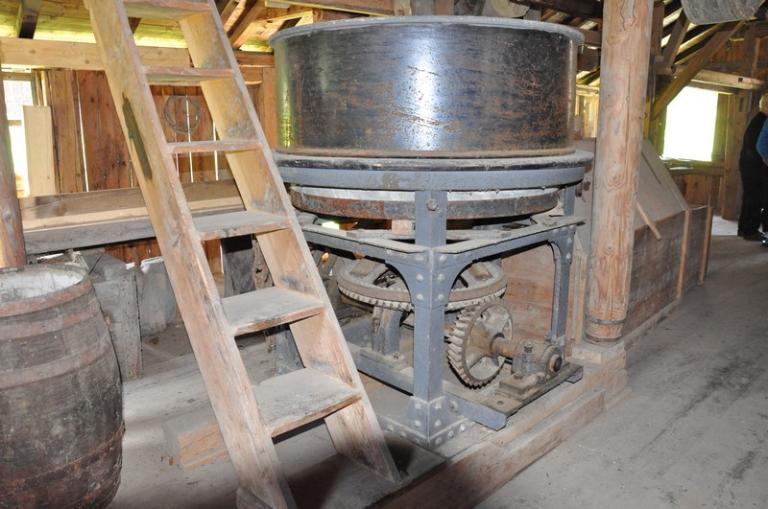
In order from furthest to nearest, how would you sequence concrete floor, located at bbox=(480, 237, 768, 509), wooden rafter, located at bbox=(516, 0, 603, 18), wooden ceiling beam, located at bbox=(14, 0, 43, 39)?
wooden rafter, located at bbox=(516, 0, 603, 18)
wooden ceiling beam, located at bbox=(14, 0, 43, 39)
concrete floor, located at bbox=(480, 237, 768, 509)

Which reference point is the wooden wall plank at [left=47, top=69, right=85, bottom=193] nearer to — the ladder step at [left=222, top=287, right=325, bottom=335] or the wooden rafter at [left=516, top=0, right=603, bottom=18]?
the wooden rafter at [left=516, top=0, right=603, bottom=18]

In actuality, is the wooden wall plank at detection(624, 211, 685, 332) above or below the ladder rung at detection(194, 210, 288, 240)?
below

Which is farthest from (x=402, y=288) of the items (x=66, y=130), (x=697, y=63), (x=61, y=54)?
(x=697, y=63)

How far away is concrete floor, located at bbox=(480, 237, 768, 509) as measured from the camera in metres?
2.52

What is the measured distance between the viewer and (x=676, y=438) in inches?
116

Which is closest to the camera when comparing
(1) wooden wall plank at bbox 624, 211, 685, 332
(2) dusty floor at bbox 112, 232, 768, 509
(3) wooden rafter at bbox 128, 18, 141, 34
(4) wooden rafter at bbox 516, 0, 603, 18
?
(2) dusty floor at bbox 112, 232, 768, 509

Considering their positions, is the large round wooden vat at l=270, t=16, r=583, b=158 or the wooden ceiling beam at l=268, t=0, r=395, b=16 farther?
the wooden ceiling beam at l=268, t=0, r=395, b=16

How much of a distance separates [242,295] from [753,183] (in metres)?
7.18

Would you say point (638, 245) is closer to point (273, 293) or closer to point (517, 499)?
point (517, 499)

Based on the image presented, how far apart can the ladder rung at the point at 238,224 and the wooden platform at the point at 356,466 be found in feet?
2.91

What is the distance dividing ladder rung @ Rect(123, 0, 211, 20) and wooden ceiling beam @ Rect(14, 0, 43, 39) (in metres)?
2.03

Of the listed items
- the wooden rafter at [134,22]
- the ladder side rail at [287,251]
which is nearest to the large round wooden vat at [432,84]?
the ladder side rail at [287,251]

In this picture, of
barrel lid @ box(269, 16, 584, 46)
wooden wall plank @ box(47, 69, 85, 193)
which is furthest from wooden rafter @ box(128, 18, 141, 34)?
barrel lid @ box(269, 16, 584, 46)

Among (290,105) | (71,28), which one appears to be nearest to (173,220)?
(290,105)
